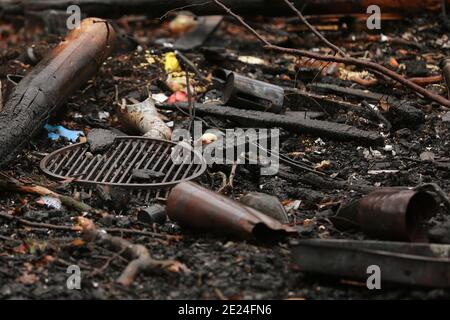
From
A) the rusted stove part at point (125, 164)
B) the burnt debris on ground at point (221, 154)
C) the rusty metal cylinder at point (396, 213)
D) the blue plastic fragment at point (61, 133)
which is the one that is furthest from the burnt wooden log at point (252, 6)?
the rusty metal cylinder at point (396, 213)

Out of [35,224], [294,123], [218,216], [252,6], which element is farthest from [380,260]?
[252,6]

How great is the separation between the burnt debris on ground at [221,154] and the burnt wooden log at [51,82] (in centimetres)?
1

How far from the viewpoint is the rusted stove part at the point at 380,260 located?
342 centimetres

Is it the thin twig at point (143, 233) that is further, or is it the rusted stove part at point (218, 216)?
the thin twig at point (143, 233)

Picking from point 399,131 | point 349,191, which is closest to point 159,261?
point 349,191

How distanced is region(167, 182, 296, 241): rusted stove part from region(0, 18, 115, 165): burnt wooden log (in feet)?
4.98

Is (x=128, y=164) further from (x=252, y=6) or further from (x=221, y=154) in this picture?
(x=252, y=6)

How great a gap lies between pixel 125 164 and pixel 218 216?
1.42 meters

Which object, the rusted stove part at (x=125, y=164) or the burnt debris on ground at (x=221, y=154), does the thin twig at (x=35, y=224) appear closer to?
the burnt debris on ground at (x=221, y=154)

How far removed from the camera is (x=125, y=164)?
533 cm

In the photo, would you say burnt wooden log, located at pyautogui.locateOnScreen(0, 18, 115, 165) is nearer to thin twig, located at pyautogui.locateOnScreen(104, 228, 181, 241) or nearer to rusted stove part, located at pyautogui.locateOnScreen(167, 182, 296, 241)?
thin twig, located at pyautogui.locateOnScreen(104, 228, 181, 241)

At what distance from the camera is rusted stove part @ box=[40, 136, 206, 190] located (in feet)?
16.7

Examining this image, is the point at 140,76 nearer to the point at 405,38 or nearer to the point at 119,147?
the point at 119,147

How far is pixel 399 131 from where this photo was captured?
5.89m
